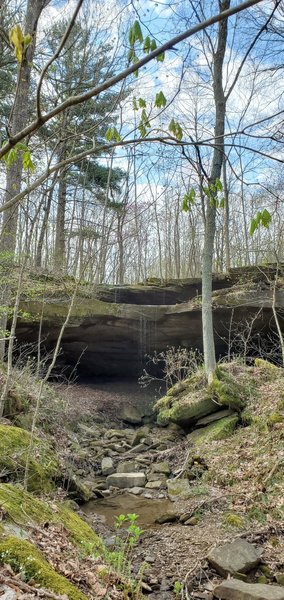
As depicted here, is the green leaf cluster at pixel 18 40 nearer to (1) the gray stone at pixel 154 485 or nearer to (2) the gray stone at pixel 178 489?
(2) the gray stone at pixel 178 489

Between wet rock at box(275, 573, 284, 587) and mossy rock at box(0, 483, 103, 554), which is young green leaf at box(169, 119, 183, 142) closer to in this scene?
mossy rock at box(0, 483, 103, 554)

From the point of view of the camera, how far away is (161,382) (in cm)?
1533

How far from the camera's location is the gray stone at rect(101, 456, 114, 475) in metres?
8.23

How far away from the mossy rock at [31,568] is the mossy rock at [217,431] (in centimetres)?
627

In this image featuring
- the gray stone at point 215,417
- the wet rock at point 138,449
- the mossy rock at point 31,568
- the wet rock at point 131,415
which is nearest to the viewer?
the mossy rock at point 31,568

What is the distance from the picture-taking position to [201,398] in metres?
9.43

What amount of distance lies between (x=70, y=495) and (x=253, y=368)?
17.8ft

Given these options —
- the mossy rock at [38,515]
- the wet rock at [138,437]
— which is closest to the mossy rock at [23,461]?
the mossy rock at [38,515]

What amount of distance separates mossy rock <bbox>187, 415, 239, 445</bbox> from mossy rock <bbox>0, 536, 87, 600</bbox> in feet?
20.6

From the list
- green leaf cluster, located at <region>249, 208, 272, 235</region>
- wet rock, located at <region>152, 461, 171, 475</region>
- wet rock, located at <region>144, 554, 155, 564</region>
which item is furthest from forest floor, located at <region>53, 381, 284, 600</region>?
green leaf cluster, located at <region>249, 208, 272, 235</region>

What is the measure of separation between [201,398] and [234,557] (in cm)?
511

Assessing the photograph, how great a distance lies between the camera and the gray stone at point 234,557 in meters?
4.23

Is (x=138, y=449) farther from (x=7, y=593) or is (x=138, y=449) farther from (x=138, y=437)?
(x=7, y=593)

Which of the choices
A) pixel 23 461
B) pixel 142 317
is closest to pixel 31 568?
pixel 23 461
